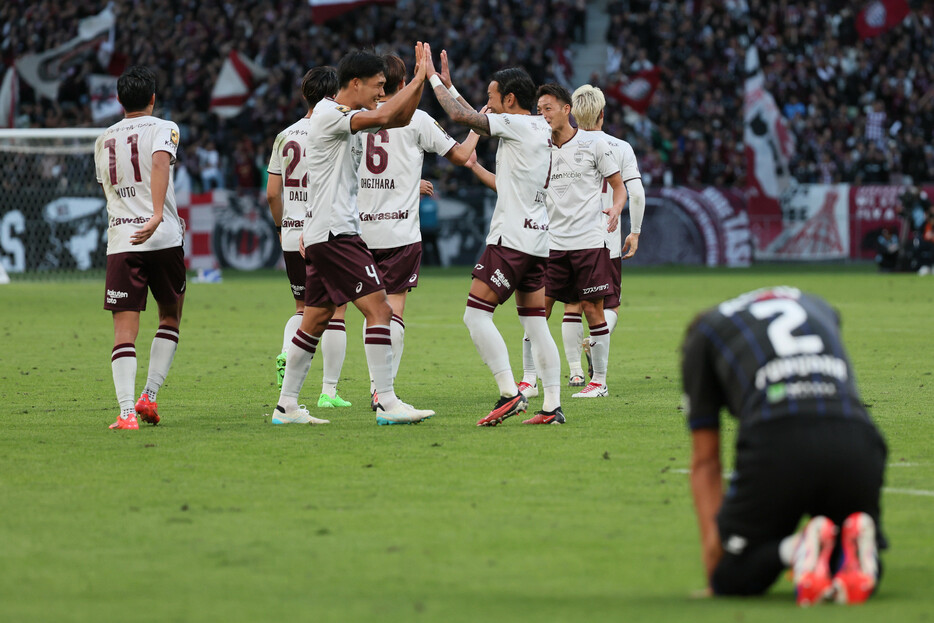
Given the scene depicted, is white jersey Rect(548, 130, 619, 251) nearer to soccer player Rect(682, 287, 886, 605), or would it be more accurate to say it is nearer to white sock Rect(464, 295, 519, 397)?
white sock Rect(464, 295, 519, 397)

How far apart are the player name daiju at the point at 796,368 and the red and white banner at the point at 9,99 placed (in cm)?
3044

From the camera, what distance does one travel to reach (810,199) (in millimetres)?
30656

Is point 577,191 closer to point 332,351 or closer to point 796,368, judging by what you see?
point 332,351

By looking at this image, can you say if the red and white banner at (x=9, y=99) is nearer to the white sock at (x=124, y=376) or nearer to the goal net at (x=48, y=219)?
the goal net at (x=48, y=219)

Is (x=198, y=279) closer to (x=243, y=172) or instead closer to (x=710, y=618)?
(x=243, y=172)

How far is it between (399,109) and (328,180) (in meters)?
0.75

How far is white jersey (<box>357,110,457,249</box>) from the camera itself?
361 inches

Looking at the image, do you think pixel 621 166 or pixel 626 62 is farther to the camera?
pixel 626 62

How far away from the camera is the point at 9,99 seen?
31.9 metres

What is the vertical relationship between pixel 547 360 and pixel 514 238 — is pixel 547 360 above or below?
below

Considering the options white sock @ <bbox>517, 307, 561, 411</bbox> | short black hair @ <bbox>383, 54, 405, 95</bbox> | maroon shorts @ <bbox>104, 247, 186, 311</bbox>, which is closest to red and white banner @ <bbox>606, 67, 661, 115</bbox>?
short black hair @ <bbox>383, 54, 405, 95</bbox>

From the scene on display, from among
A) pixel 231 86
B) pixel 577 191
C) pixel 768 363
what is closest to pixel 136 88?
pixel 577 191

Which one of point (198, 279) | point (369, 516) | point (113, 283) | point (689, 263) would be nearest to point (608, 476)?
point (369, 516)

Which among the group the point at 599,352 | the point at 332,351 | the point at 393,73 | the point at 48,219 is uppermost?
the point at 393,73
